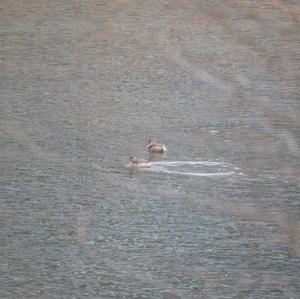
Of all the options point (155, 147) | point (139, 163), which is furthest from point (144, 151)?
Answer: point (139, 163)

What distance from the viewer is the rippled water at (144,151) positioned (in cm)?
489

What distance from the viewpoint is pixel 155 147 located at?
6.95 m

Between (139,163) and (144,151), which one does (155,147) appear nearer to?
(144,151)

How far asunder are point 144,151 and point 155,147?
0.26 ft

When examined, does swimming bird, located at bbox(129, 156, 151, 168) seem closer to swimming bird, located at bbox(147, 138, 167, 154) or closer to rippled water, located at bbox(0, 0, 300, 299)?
rippled water, located at bbox(0, 0, 300, 299)

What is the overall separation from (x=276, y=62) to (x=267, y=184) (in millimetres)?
3303

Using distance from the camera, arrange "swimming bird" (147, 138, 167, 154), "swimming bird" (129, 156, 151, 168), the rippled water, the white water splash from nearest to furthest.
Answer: the rippled water, the white water splash, "swimming bird" (129, 156, 151, 168), "swimming bird" (147, 138, 167, 154)

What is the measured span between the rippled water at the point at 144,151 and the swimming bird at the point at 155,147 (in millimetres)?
49

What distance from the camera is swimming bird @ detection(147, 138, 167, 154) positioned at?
22.7 ft

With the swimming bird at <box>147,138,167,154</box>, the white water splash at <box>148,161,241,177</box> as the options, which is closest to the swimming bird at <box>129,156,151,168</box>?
the white water splash at <box>148,161,241,177</box>

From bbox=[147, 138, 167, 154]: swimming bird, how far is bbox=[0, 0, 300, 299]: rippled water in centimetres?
5

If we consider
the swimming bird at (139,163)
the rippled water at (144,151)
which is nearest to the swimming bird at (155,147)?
the rippled water at (144,151)

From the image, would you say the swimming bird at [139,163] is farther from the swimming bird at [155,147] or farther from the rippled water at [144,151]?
the swimming bird at [155,147]

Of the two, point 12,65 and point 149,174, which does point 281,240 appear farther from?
point 12,65
